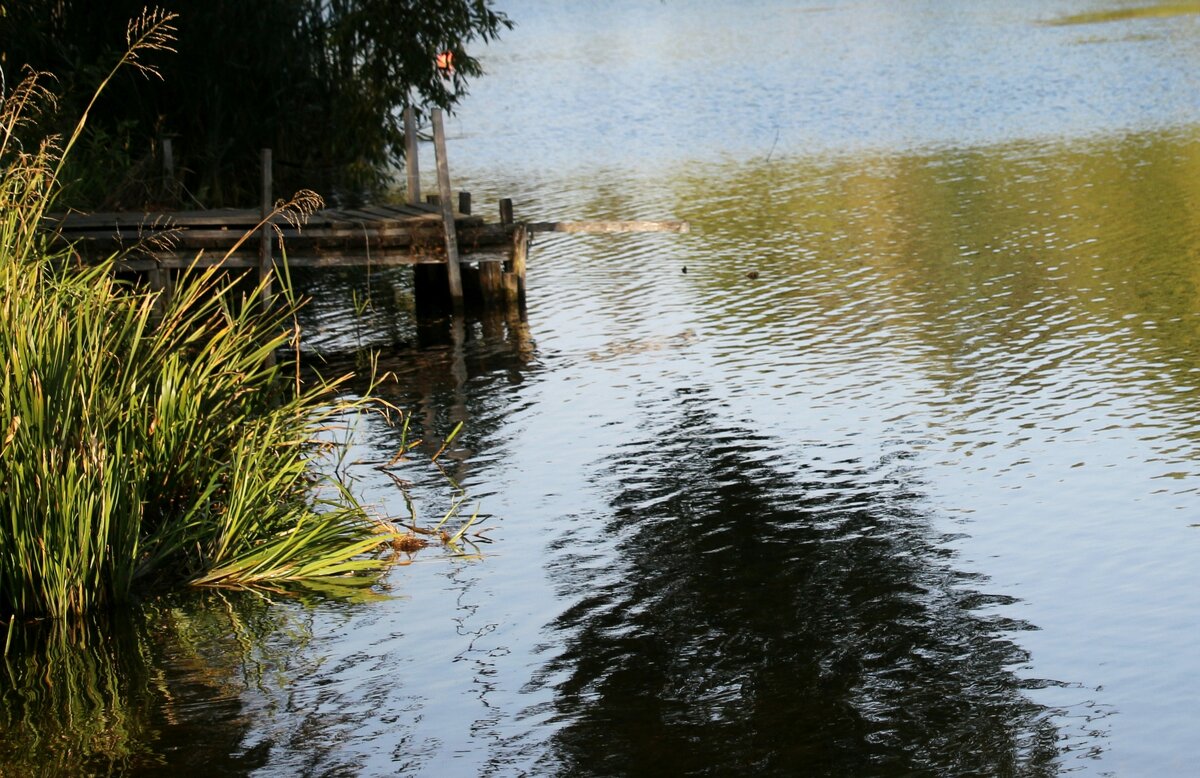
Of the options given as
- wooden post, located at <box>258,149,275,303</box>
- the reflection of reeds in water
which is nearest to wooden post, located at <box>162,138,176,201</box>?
wooden post, located at <box>258,149,275,303</box>

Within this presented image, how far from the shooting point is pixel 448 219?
1642 cm

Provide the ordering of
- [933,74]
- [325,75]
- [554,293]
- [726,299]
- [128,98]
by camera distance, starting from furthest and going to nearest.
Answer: [933,74] → [325,75] → [128,98] → [554,293] → [726,299]

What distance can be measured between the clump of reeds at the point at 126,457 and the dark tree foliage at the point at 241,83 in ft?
26.2

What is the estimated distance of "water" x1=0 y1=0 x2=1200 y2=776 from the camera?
6.64 meters

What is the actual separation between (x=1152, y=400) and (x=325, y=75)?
14.7 m

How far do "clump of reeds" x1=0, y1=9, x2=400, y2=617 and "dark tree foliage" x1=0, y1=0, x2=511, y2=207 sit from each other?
26.2 feet

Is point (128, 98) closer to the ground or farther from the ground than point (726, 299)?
farther from the ground

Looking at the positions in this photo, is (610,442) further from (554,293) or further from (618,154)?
(618,154)

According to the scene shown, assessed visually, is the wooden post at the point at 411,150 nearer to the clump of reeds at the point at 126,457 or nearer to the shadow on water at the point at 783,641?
the shadow on water at the point at 783,641

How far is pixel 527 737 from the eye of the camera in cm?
661

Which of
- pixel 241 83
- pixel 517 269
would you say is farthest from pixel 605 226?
pixel 241 83

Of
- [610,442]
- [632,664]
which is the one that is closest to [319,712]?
[632,664]

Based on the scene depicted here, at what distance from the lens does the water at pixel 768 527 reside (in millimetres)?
6637

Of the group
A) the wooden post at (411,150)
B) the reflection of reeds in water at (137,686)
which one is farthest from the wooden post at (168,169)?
the reflection of reeds in water at (137,686)
